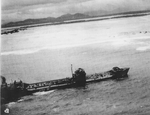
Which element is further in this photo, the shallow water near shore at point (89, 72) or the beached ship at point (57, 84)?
the beached ship at point (57, 84)

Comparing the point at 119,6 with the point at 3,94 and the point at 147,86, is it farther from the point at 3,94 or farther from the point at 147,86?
the point at 3,94

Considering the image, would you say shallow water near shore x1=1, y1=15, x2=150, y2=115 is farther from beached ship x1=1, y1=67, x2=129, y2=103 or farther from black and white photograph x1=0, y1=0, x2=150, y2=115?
beached ship x1=1, y1=67, x2=129, y2=103

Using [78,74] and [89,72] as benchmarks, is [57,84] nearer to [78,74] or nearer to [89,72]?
[78,74]

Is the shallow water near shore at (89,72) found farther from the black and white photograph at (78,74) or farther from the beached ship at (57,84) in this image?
the beached ship at (57,84)

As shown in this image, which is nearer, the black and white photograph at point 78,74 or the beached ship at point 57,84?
the black and white photograph at point 78,74

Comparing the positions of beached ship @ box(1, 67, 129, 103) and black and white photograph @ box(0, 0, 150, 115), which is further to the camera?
beached ship @ box(1, 67, 129, 103)

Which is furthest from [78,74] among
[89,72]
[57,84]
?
[89,72]

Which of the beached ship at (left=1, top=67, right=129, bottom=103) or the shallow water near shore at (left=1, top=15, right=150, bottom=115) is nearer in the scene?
the shallow water near shore at (left=1, top=15, right=150, bottom=115)

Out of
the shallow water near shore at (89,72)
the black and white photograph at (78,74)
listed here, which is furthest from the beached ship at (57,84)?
the shallow water near shore at (89,72)

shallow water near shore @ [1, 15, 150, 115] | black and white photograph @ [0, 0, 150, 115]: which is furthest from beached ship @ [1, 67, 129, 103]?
shallow water near shore @ [1, 15, 150, 115]
